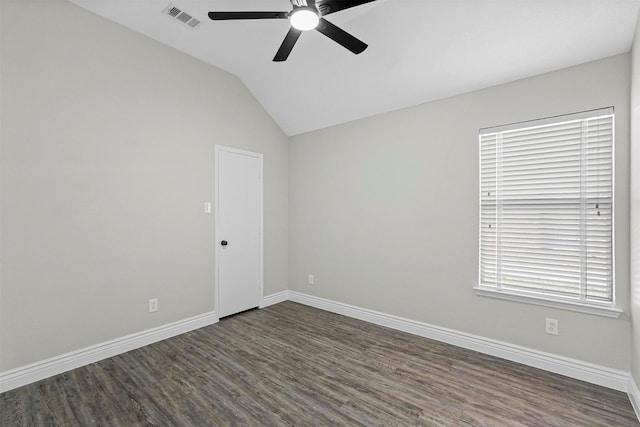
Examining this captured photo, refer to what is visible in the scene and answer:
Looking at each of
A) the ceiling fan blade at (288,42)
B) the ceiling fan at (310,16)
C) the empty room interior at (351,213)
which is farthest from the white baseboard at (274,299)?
the ceiling fan at (310,16)

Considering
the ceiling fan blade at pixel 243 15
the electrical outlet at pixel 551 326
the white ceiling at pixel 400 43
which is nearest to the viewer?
the ceiling fan blade at pixel 243 15

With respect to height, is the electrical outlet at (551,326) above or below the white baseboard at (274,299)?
above

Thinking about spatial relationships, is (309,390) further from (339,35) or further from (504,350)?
(339,35)

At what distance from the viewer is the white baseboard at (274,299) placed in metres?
4.13

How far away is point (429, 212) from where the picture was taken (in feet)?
10.2

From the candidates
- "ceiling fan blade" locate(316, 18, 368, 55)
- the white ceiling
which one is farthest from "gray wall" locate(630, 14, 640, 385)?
"ceiling fan blade" locate(316, 18, 368, 55)

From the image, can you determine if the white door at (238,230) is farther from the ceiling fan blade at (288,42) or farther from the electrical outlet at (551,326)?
the electrical outlet at (551,326)

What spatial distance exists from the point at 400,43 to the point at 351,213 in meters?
1.96

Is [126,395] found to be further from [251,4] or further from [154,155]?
[251,4]

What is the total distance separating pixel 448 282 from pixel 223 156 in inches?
118

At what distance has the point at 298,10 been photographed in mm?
1778

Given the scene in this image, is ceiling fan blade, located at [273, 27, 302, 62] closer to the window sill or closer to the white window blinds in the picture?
the white window blinds

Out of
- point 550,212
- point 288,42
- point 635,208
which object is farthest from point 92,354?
point 635,208

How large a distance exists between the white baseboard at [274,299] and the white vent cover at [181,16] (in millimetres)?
3336
